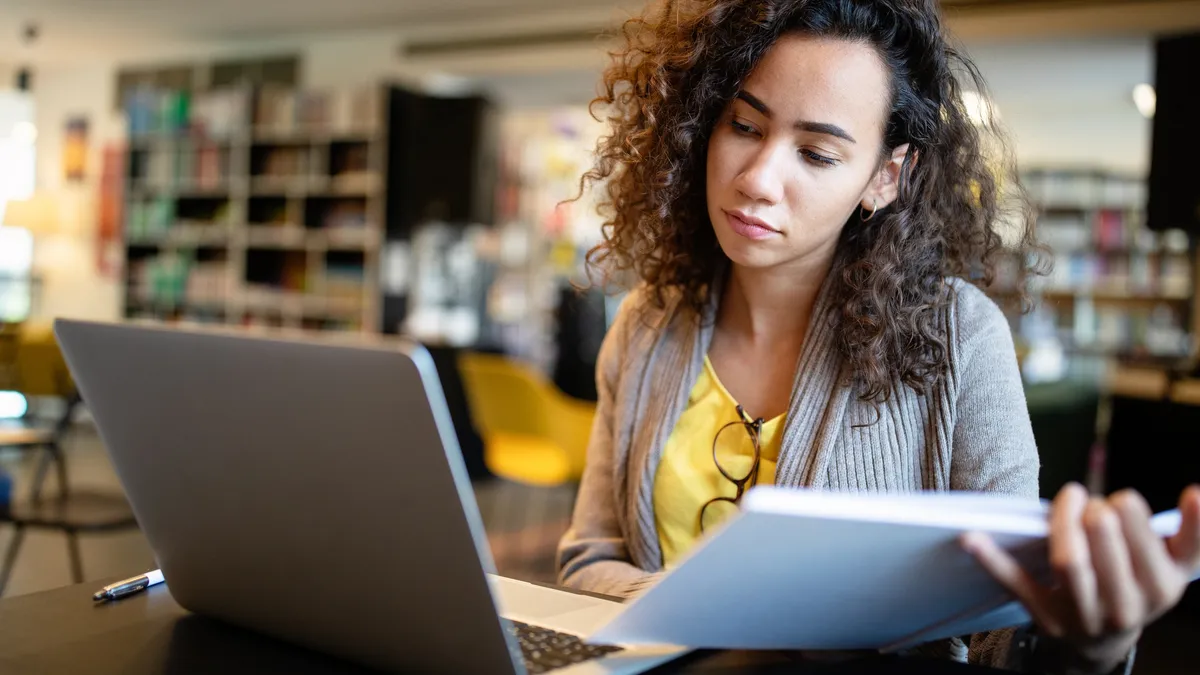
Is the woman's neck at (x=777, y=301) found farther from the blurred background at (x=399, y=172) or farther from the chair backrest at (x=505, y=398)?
the blurred background at (x=399, y=172)

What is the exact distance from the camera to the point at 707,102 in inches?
50.7

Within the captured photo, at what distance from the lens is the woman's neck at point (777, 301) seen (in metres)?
→ 1.30

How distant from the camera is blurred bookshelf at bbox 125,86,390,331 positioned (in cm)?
746

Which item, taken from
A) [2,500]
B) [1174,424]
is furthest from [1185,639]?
[2,500]

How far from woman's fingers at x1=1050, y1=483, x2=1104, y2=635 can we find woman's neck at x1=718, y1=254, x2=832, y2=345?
25.1 inches

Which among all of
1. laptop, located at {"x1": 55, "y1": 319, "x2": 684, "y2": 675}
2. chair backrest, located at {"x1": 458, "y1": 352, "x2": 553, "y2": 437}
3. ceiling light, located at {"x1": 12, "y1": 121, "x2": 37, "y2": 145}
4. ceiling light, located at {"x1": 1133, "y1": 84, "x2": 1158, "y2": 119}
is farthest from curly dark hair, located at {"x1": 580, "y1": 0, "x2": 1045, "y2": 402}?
ceiling light, located at {"x1": 12, "y1": 121, "x2": 37, "y2": 145}

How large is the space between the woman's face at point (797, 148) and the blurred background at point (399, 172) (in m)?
3.95

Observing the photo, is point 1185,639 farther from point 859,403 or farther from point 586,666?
point 586,666

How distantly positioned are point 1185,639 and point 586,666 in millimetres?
3531

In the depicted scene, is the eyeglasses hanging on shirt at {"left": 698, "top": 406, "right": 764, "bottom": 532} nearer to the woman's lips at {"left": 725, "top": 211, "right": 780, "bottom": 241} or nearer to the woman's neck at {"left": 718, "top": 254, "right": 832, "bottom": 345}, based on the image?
the woman's neck at {"left": 718, "top": 254, "right": 832, "bottom": 345}

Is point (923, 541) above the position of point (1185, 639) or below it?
above

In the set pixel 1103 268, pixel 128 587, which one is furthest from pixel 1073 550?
pixel 1103 268

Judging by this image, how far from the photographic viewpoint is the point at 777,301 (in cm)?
133

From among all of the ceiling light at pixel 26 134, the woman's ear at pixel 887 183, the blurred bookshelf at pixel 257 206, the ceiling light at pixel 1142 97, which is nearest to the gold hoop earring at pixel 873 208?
the woman's ear at pixel 887 183
